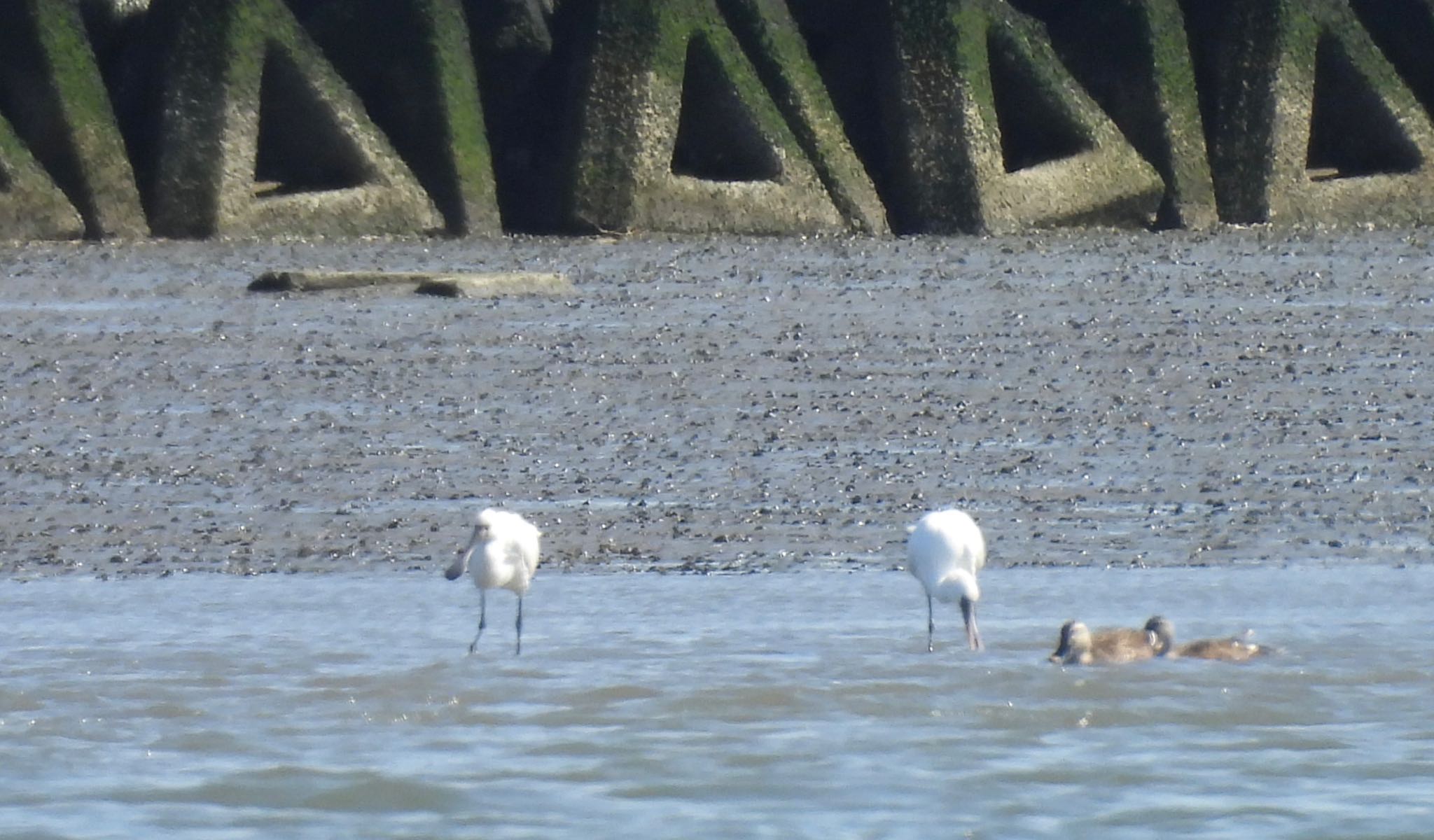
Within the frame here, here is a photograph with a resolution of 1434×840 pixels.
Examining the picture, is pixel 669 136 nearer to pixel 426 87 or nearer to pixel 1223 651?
pixel 426 87

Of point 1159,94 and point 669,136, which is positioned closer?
point 669,136

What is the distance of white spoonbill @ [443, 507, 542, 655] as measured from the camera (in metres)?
6.64

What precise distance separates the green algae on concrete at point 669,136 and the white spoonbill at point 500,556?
9529 millimetres

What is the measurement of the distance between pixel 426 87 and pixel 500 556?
10344mm

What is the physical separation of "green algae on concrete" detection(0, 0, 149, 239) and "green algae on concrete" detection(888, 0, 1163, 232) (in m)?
5.07

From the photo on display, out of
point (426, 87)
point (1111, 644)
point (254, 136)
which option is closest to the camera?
point (1111, 644)

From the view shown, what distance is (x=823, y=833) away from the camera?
4.98m

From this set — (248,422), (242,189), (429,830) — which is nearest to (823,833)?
(429,830)

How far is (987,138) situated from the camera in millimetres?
16609

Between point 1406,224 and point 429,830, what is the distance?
1317 centimetres

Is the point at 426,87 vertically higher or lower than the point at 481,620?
higher

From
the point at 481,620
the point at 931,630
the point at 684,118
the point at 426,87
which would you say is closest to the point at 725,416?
the point at 481,620

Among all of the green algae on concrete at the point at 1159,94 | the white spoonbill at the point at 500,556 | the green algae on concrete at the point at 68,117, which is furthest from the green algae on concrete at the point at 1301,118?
the white spoonbill at the point at 500,556

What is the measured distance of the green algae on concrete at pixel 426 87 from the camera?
16500 millimetres
